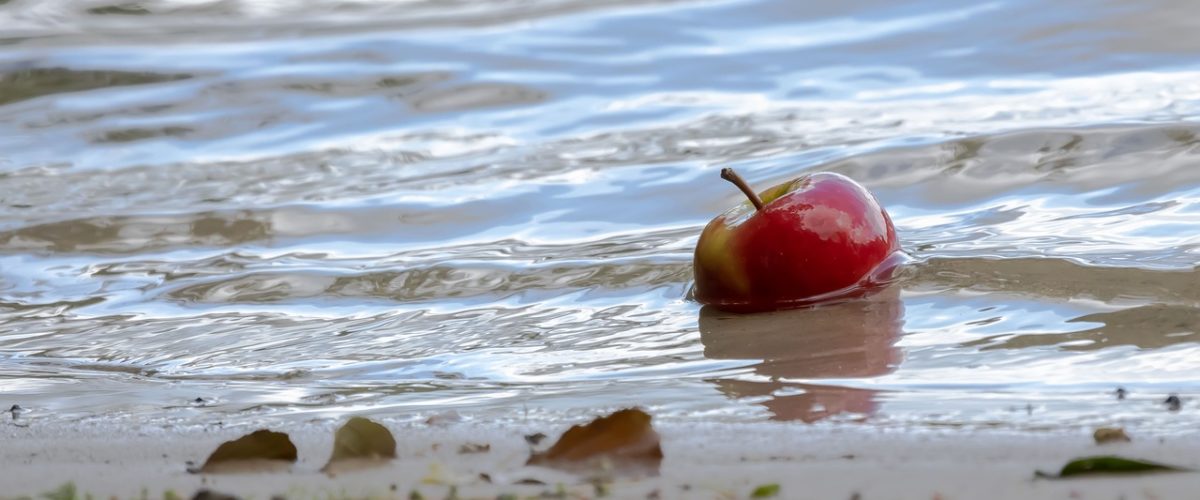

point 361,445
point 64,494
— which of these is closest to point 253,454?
point 361,445

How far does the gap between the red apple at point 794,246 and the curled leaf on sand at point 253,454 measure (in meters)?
1.42

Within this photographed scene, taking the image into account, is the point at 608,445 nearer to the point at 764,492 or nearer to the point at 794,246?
the point at 764,492

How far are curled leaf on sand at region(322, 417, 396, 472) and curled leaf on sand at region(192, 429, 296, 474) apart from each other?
0.06 meters

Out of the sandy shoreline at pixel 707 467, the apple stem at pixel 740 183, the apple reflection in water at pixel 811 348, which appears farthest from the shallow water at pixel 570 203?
the apple stem at pixel 740 183

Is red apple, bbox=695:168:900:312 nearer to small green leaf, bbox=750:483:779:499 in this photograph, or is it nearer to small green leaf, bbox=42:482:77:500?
small green leaf, bbox=750:483:779:499

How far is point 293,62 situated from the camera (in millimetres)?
8477

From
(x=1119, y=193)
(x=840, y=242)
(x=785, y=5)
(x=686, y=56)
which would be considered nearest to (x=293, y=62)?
(x=686, y=56)

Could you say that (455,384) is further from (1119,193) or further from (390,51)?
(390,51)

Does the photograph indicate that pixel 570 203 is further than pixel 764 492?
Yes

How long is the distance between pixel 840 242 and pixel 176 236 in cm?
292

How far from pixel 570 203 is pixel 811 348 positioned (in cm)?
251

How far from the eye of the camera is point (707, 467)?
1.86 meters

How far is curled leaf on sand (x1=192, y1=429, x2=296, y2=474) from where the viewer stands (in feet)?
6.48

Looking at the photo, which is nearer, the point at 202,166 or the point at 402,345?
the point at 402,345
